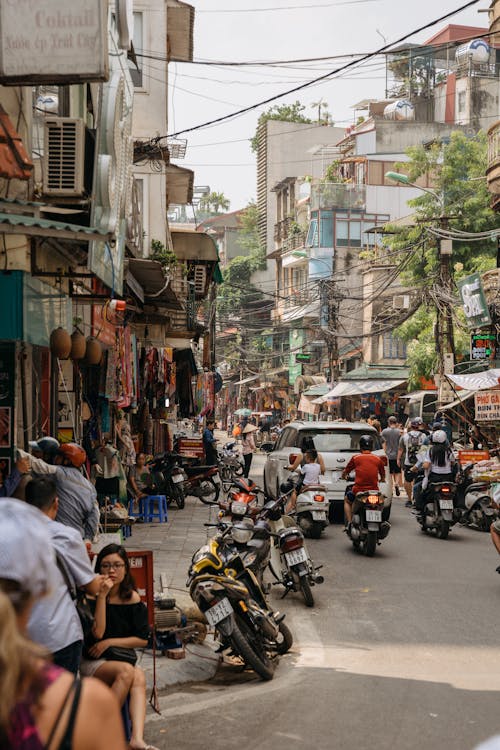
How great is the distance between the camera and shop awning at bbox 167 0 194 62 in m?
24.5

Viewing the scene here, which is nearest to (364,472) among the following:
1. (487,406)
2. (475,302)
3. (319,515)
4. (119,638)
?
(319,515)

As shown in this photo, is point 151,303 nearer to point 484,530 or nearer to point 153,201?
point 153,201

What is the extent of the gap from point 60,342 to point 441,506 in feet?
24.1

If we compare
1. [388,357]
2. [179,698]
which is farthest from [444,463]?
[388,357]

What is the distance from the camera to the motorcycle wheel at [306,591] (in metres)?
10.5

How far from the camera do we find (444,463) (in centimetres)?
1605

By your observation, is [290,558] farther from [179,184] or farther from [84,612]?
[179,184]

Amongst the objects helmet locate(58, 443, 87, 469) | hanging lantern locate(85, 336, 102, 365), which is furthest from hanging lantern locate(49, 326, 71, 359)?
helmet locate(58, 443, 87, 469)

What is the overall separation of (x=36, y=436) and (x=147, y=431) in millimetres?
11726

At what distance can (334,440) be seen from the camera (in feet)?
60.3

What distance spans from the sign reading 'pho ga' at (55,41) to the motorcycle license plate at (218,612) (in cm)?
453

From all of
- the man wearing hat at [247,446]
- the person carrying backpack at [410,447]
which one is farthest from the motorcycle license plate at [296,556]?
the man wearing hat at [247,446]

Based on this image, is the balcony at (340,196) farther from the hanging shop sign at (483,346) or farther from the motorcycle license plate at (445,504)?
the motorcycle license plate at (445,504)

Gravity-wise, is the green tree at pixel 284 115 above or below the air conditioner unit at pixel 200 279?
above
